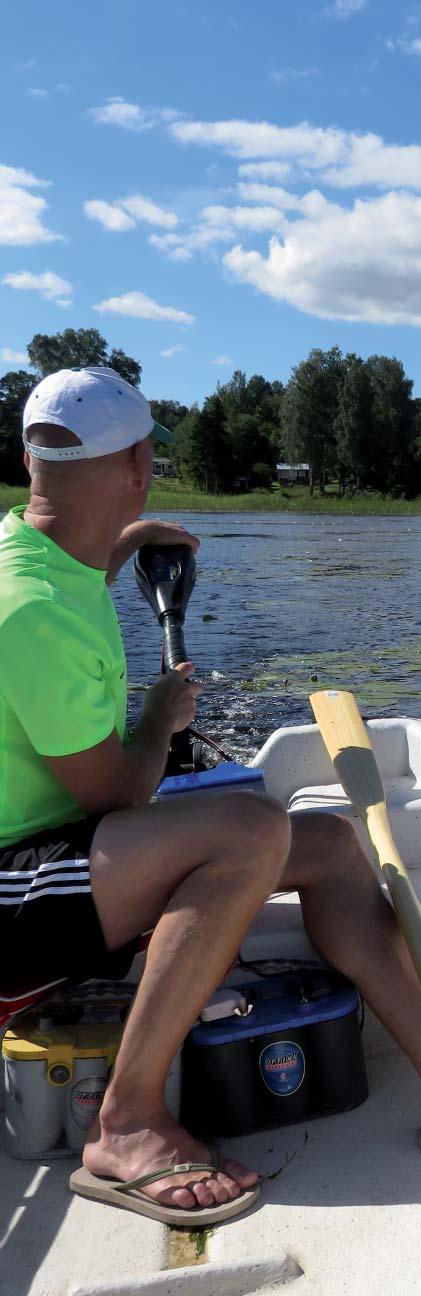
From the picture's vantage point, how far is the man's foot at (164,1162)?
1.73m

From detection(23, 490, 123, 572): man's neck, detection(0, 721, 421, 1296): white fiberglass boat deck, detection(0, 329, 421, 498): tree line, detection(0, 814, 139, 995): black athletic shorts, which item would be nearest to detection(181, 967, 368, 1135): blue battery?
detection(0, 721, 421, 1296): white fiberglass boat deck

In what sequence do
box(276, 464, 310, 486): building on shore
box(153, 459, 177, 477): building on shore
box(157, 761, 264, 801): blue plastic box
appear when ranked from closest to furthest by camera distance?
1. box(157, 761, 264, 801): blue plastic box
2. box(276, 464, 310, 486): building on shore
3. box(153, 459, 177, 477): building on shore

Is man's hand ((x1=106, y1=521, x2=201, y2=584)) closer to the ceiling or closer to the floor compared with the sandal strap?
closer to the ceiling

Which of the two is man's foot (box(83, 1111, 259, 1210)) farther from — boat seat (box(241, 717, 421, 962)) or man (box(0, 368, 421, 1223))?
boat seat (box(241, 717, 421, 962))

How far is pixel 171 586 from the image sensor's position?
280 cm

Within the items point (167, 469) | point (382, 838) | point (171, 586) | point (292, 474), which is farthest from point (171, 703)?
point (167, 469)

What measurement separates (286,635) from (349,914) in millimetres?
11480

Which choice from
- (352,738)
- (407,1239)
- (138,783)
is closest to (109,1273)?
(407,1239)

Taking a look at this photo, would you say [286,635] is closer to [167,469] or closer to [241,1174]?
[241,1174]

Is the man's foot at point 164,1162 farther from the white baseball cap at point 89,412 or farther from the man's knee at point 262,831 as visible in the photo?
the white baseball cap at point 89,412

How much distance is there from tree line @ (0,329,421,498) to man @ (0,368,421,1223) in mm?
67127

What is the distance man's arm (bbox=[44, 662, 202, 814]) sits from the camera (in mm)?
1744

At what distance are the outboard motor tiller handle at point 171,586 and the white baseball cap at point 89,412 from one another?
0.86 meters

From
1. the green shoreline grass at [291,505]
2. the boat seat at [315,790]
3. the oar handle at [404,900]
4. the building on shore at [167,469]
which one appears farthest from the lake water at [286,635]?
the building on shore at [167,469]
